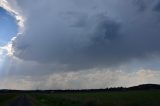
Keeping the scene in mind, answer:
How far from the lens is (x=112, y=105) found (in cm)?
5612

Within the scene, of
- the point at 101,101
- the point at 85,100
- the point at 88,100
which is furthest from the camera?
the point at 85,100

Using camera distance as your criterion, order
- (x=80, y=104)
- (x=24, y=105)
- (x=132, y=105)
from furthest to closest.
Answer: (x=80, y=104) → (x=132, y=105) → (x=24, y=105)

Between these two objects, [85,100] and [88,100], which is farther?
[85,100]

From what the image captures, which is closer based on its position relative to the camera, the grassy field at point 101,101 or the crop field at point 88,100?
the grassy field at point 101,101

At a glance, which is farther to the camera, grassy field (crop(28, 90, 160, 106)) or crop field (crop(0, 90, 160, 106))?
crop field (crop(0, 90, 160, 106))

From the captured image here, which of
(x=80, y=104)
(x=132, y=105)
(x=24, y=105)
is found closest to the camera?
(x=24, y=105)

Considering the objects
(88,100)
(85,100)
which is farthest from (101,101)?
(85,100)

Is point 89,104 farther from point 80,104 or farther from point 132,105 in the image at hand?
point 132,105

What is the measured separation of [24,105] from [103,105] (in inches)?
492

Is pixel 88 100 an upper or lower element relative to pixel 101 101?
upper

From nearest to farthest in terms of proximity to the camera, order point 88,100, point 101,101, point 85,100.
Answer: point 101,101, point 88,100, point 85,100

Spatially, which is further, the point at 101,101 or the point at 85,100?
the point at 85,100

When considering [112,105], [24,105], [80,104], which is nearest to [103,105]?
[112,105]

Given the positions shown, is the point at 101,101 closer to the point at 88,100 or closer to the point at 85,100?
the point at 88,100
